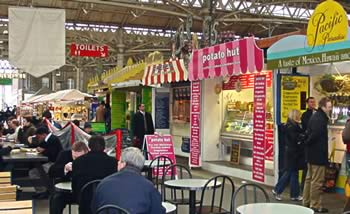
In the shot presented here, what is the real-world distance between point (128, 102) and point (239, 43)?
10.2 meters

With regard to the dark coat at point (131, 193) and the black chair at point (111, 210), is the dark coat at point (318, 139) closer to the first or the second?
the dark coat at point (131, 193)

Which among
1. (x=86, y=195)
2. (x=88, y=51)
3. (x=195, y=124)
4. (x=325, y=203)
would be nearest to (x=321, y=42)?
(x=325, y=203)

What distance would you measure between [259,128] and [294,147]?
141cm

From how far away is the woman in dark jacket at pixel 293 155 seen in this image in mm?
6859

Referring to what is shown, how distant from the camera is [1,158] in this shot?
22.8ft

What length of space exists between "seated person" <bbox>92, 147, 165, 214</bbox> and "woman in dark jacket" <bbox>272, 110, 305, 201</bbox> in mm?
4116

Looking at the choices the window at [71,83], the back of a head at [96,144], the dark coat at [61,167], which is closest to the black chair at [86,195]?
the back of a head at [96,144]

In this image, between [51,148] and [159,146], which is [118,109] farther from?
[51,148]

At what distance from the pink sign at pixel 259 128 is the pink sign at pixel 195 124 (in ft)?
7.63

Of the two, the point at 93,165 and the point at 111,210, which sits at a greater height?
the point at 93,165

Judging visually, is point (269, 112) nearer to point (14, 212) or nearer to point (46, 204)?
point (46, 204)

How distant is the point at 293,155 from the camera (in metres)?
6.97

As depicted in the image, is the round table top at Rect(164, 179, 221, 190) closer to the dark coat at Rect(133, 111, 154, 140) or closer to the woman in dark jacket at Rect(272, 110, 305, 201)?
the woman in dark jacket at Rect(272, 110, 305, 201)

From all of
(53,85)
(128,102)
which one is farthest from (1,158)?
(53,85)
